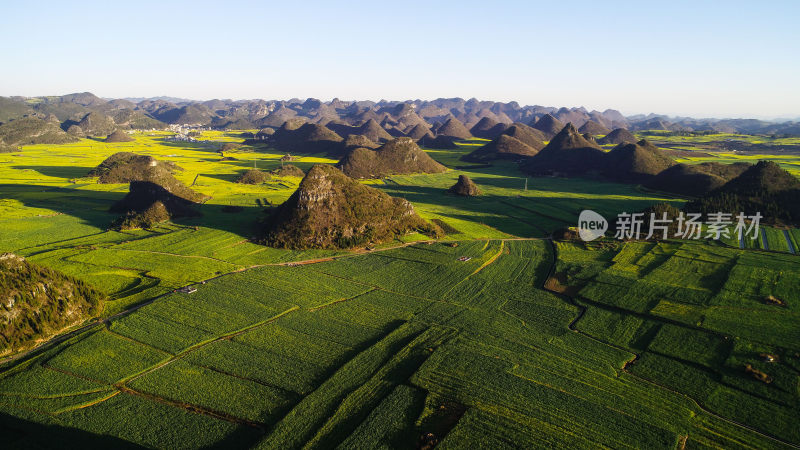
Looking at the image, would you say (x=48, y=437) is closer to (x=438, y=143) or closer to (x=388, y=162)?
(x=388, y=162)

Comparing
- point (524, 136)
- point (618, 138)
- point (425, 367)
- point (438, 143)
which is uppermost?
point (618, 138)

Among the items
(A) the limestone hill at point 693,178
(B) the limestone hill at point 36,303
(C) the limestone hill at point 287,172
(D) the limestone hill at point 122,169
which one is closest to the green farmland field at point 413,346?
(B) the limestone hill at point 36,303

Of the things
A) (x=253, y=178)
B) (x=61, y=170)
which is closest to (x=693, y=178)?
(x=253, y=178)

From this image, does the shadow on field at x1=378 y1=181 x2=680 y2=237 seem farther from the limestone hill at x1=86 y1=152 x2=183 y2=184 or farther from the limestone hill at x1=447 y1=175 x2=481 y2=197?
the limestone hill at x1=86 y1=152 x2=183 y2=184

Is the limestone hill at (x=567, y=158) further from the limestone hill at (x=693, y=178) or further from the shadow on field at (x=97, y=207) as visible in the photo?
the shadow on field at (x=97, y=207)

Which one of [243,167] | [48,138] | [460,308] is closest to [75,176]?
[243,167]

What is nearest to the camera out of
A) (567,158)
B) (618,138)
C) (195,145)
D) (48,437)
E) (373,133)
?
(48,437)
